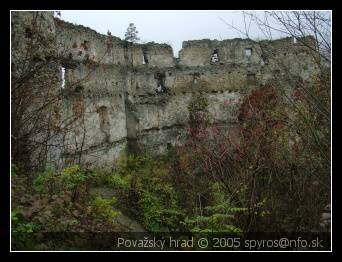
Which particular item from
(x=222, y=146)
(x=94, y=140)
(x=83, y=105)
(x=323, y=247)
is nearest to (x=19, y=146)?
(x=323, y=247)

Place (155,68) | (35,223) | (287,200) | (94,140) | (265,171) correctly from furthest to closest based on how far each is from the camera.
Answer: (155,68) < (94,140) < (265,171) < (287,200) < (35,223)

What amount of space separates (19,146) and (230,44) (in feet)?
52.2

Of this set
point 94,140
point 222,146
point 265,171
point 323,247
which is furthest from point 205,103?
point 323,247

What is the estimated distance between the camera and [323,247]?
7117 mm

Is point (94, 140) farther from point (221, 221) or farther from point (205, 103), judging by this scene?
point (221, 221)

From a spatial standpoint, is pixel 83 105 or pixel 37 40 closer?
pixel 37 40

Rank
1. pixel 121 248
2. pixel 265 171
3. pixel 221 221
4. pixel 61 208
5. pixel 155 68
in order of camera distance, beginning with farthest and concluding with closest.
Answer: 1. pixel 155 68
2. pixel 265 171
3. pixel 221 221
4. pixel 121 248
5. pixel 61 208

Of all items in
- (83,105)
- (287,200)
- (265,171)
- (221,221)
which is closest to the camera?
(221,221)

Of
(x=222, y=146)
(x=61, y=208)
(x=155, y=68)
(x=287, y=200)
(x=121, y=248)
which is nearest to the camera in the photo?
(x=61, y=208)

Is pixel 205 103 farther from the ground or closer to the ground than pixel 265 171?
farther from the ground

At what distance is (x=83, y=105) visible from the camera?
15.0 metres

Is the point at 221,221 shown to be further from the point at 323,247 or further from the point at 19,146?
the point at 19,146

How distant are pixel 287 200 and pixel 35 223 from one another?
18.5 ft

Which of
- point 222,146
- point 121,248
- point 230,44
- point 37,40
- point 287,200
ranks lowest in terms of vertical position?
point 121,248
